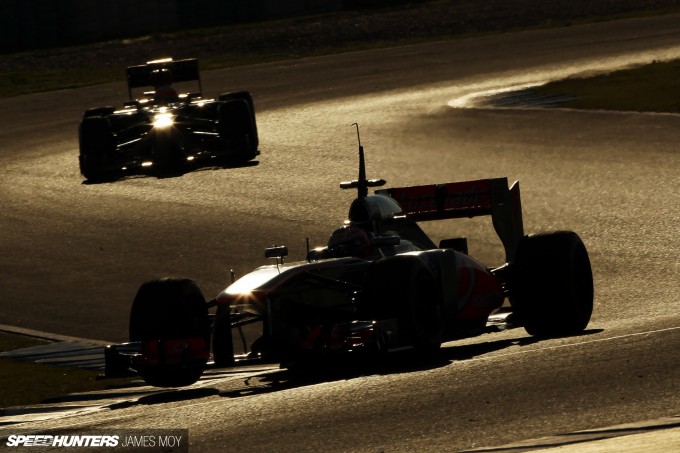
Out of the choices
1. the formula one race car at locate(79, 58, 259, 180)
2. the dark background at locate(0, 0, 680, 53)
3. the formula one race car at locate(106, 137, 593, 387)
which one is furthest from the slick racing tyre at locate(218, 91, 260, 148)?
the dark background at locate(0, 0, 680, 53)

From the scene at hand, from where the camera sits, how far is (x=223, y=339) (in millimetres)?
12258

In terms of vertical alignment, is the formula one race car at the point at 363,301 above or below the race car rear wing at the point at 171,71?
below

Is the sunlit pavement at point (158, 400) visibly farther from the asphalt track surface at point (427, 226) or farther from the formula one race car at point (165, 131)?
the formula one race car at point (165, 131)

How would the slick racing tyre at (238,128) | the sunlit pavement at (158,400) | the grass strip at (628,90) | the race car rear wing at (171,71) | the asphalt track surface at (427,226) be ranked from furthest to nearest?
the grass strip at (628,90)
the race car rear wing at (171,71)
the slick racing tyre at (238,128)
the asphalt track surface at (427,226)
the sunlit pavement at (158,400)

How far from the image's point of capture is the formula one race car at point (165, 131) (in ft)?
77.4

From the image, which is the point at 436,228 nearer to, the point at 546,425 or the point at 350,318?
the point at 350,318

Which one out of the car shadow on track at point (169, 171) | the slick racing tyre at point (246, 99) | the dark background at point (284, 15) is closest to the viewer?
the car shadow on track at point (169, 171)

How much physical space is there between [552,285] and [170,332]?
3396 millimetres

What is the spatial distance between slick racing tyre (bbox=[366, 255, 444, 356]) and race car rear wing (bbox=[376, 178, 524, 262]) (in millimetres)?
2511

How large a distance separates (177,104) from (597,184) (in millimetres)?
6985

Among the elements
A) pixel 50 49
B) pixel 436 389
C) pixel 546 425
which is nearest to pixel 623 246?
pixel 436 389

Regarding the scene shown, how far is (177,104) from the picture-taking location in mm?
25062

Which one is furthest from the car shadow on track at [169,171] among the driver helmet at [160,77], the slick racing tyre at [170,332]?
the slick racing tyre at [170,332]

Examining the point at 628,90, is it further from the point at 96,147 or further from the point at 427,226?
the point at 96,147
